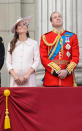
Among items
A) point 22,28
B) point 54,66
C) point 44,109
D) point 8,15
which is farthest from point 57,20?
point 8,15

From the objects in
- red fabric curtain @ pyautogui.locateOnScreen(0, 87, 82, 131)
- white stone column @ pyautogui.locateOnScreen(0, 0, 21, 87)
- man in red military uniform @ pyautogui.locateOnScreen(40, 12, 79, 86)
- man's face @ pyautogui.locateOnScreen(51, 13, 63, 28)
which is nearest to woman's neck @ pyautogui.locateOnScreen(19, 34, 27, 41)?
man in red military uniform @ pyautogui.locateOnScreen(40, 12, 79, 86)

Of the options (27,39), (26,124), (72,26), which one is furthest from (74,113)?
(72,26)

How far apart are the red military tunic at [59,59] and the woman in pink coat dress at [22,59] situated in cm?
13

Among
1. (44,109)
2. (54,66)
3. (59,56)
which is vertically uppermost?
(59,56)

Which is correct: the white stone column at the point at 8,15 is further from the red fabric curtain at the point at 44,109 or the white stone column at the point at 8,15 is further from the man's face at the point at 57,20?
the red fabric curtain at the point at 44,109

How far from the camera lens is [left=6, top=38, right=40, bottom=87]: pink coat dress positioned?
6.30 m

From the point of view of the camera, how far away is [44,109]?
5.38 m

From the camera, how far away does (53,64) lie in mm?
6273

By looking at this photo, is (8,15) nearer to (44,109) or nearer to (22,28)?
(22,28)

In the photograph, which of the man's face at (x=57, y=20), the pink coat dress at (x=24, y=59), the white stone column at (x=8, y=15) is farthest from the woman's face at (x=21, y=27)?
the white stone column at (x=8, y=15)

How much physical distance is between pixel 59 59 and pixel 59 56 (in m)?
0.04

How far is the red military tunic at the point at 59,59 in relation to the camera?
246 inches

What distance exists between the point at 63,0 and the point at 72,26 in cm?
48

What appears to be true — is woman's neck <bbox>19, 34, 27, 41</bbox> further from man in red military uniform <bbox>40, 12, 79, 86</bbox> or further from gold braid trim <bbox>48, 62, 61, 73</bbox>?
gold braid trim <bbox>48, 62, 61, 73</bbox>
